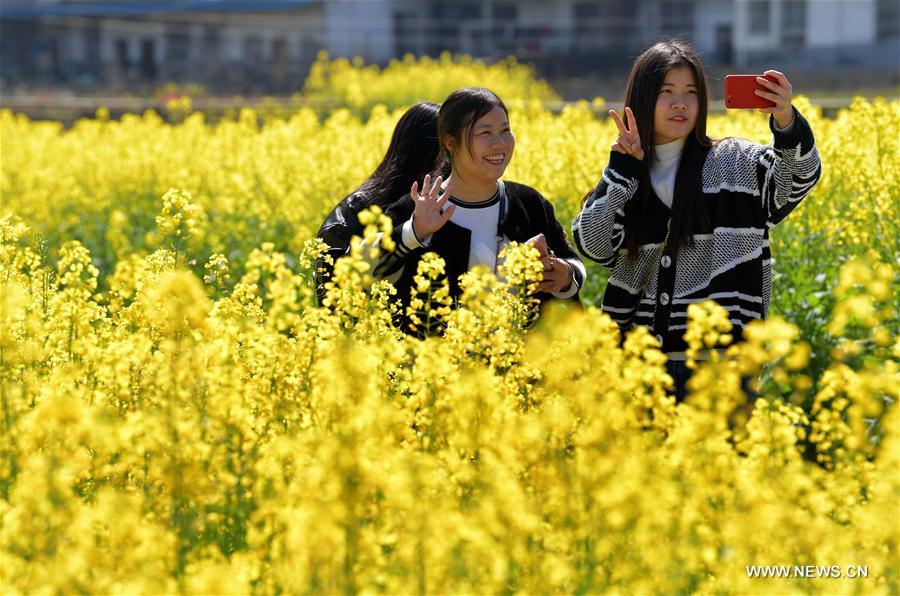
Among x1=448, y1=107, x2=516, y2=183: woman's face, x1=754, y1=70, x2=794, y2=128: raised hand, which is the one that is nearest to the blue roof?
x1=448, y1=107, x2=516, y2=183: woman's face

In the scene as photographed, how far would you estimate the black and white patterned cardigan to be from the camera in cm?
399

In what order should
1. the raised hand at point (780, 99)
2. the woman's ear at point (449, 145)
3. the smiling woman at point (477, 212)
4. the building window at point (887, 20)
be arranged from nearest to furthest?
the raised hand at point (780, 99), the smiling woman at point (477, 212), the woman's ear at point (449, 145), the building window at point (887, 20)

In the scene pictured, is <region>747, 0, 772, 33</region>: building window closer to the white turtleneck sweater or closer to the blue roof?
the blue roof

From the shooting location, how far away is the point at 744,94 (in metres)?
3.99

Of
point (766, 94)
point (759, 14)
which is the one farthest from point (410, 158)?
point (759, 14)

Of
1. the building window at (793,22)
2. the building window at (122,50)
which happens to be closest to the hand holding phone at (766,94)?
the building window at (793,22)

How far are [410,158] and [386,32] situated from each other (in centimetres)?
3375

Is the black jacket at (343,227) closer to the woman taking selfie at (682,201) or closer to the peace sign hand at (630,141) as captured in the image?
the woman taking selfie at (682,201)

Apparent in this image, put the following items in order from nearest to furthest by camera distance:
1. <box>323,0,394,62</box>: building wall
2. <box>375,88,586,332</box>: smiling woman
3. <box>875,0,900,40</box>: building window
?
<box>375,88,586,332</box>: smiling woman → <box>875,0,900,40</box>: building window → <box>323,0,394,62</box>: building wall

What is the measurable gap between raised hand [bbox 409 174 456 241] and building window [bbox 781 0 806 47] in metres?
31.0

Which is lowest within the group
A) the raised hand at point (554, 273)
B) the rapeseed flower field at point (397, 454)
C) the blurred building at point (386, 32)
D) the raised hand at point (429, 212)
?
the rapeseed flower field at point (397, 454)

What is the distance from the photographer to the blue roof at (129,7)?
Answer: 121 feet

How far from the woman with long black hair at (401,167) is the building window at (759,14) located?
31051 millimetres

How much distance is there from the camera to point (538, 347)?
312cm
